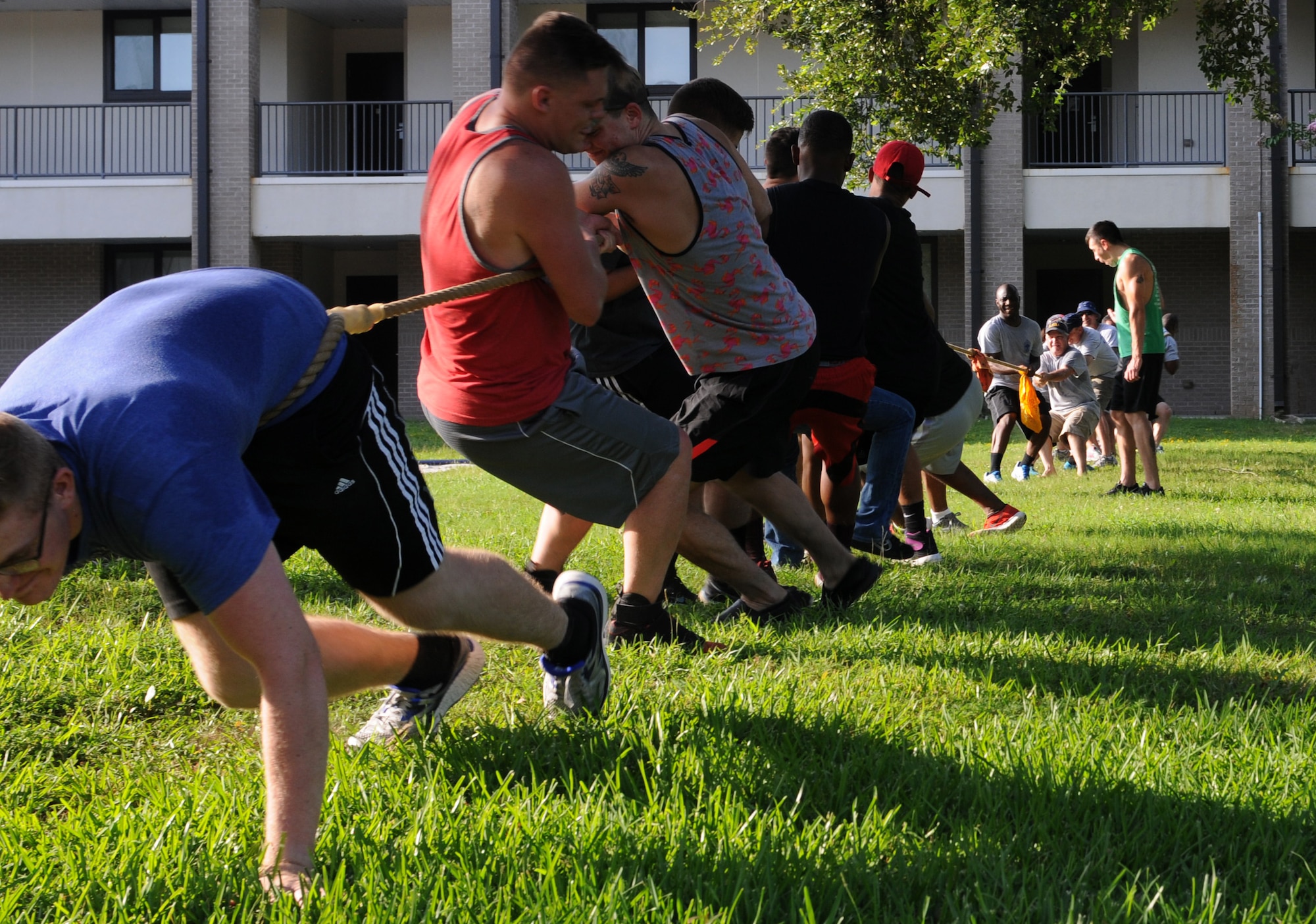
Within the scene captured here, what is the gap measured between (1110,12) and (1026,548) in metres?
6.04

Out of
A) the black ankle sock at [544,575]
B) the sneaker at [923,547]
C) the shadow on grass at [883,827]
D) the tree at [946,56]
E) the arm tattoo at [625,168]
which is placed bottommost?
the shadow on grass at [883,827]

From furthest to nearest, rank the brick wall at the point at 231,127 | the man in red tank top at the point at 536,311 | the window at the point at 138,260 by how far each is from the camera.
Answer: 1. the window at the point at 138,260
2. the brick wall at the point at 231,127
3. the man in red tank top at the point at 536,311

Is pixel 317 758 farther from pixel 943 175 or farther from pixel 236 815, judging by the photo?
pixel 943 175

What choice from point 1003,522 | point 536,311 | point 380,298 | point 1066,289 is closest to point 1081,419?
point 1003,522

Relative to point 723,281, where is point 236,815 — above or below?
below

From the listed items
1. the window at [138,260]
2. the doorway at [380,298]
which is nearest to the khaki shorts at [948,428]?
the doorway at [380,298]

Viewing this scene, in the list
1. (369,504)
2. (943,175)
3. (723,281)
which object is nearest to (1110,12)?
(723,281)

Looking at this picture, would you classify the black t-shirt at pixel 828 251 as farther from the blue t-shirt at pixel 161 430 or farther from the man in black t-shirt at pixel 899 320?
the blue t-shirt at pixel 161 430

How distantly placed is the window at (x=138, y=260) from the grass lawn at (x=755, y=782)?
2236 centimetres

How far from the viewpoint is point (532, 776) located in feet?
9.61

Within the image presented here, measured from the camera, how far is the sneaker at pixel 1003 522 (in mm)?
7801

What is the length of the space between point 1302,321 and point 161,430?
27.1 metres

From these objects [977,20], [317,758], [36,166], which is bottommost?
[317,758]

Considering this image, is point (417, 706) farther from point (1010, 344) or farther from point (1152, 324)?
point (1010, 344)
